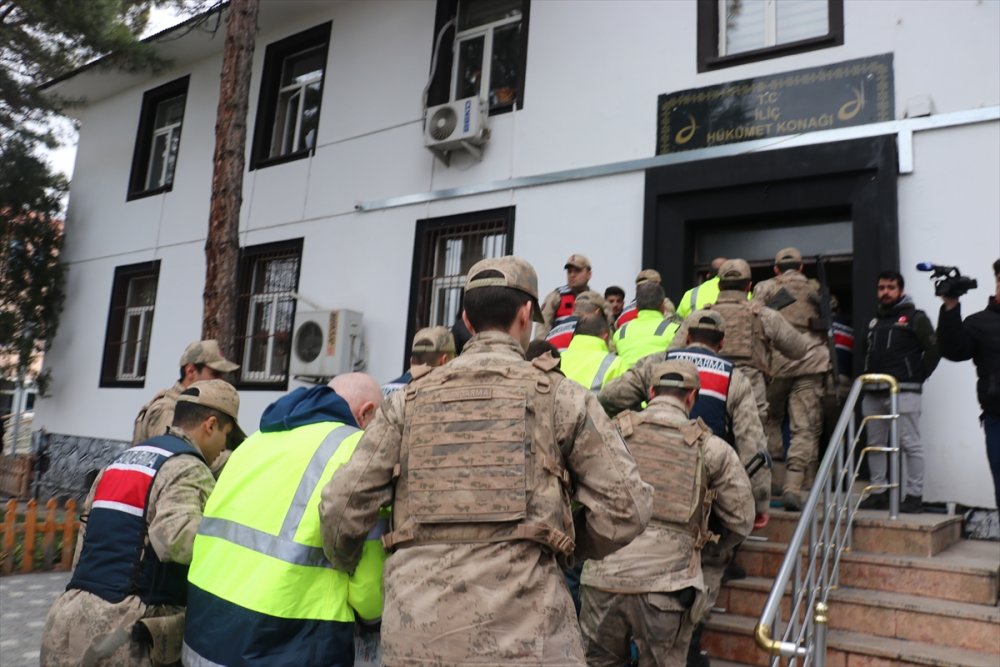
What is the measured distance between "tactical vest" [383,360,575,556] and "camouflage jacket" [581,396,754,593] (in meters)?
1.57

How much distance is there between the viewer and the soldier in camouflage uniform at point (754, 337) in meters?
5.30

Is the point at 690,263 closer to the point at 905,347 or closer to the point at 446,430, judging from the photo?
the point at 905,347

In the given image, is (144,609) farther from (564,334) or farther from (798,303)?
(798,303)

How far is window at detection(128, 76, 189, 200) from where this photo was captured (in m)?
13.4

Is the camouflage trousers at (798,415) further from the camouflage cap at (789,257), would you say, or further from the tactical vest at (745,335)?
the camouflage cap at (789,257)

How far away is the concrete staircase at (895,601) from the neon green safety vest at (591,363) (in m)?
1.44

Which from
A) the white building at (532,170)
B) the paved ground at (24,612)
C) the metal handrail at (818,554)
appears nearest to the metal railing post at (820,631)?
the metal handrail at (818,554)

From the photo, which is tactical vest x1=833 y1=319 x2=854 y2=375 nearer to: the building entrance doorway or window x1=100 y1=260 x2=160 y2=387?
the building entrance doorway

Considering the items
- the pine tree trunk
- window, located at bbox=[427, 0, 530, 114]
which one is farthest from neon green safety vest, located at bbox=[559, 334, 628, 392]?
window, located at bbox=[427, 0, 530, 114]

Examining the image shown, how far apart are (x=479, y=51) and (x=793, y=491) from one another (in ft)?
21.5

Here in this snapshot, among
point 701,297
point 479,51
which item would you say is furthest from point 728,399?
point 479,51

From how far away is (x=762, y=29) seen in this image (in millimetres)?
7355

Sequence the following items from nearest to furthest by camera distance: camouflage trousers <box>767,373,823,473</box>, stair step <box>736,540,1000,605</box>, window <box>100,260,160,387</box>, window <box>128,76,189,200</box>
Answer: stair step <box>736,540,1000,605</box>
camouflage trousers <box>767,373,823,473</box>
window <box>100,260,160,387</box>
window <box>128,76,189,200</box>

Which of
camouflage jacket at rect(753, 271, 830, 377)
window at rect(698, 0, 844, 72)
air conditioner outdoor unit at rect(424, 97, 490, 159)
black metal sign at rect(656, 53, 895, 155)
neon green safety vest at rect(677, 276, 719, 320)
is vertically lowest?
camouflage jacket at rect(753, 271, 830, 377)
